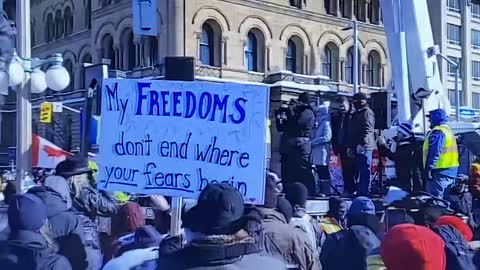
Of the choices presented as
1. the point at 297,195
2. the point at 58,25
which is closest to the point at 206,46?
the point at 58,25

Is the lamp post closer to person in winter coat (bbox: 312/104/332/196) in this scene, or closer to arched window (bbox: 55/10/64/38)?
person in winter coat (bbox: 312/104/332/196)

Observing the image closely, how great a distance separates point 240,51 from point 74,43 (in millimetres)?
11353

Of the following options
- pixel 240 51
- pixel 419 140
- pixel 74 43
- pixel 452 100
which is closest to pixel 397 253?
pixel 419 140

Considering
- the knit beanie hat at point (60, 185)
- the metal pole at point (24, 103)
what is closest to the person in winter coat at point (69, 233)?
the knit beanie hat at point (60, 185)

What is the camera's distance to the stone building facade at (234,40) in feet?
128

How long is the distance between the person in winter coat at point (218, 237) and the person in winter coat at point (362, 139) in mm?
7218

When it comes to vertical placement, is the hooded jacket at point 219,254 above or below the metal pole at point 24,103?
below

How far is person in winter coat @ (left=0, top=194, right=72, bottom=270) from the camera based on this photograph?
164 inches

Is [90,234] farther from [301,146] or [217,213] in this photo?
[301,146]

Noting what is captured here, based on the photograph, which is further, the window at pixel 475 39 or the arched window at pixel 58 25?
the window at pixel 475 39

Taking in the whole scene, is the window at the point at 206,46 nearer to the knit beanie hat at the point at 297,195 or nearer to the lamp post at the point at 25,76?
the lamp post at the point at 25,76

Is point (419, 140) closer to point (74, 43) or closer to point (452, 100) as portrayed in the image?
point (74, 43)

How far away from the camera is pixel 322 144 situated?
440 inches

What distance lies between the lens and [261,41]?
42.3 metres
